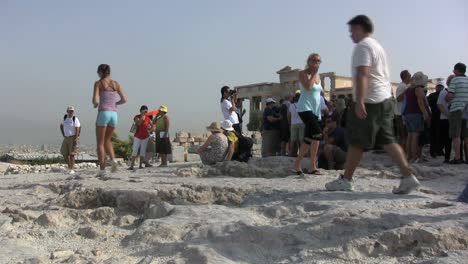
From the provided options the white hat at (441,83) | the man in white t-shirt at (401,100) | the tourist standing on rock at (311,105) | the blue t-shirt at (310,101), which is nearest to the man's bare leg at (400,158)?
the tourist standing on rock at (311,105)

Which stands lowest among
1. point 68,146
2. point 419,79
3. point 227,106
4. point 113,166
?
point 113,166

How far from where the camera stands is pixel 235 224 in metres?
3.42

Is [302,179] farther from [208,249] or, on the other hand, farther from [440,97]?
[440,97]

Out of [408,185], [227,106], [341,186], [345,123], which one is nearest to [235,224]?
[341,186]

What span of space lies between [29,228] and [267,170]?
9.91 feet

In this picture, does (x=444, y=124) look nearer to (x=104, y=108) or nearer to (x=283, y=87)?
(x=104, y=108)

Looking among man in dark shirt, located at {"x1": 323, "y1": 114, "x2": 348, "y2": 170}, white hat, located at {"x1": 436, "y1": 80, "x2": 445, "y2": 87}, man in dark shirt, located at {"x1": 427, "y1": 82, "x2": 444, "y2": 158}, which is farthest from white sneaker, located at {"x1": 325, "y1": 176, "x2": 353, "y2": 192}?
white hat, located at {"x1": 436, "y1": 80, "x2": 445, "y2": 87}

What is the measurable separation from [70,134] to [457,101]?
736cm

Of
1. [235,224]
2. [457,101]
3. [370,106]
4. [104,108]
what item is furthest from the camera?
[457,101]

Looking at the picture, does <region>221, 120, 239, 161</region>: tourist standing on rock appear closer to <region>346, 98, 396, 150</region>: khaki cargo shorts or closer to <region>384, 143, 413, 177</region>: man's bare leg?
<region>346, 98, 396, 150</region>: khaki cargo shorts

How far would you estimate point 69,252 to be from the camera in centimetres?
331

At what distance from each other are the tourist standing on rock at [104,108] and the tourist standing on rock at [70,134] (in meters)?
3.45

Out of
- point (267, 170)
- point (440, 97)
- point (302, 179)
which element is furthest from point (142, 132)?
point (440, 97)

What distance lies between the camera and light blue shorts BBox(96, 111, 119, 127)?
6691mm
